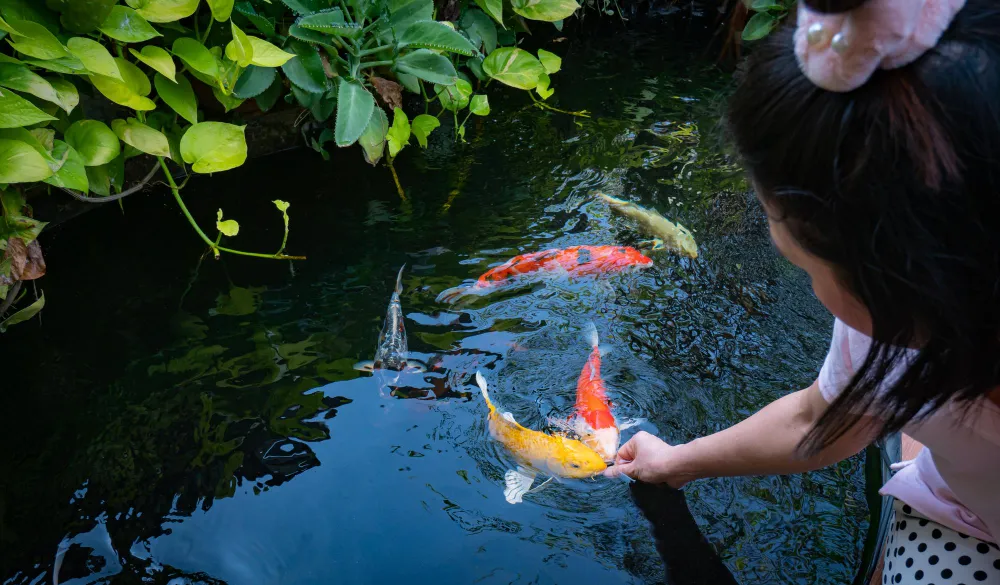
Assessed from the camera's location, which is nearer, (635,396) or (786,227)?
(786,227)

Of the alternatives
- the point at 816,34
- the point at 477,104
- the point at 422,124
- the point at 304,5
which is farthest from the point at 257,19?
the point at 816,34

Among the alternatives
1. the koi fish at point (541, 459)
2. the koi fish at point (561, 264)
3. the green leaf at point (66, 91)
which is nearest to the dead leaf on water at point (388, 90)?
the koi fish at point (561, 264)

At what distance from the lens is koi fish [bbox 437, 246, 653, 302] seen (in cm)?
289

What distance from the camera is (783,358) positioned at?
250 cm

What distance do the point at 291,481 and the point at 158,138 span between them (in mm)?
1326

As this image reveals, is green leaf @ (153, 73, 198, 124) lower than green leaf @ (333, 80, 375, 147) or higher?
higher

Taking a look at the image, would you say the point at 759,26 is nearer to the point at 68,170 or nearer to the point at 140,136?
the point at 140,136

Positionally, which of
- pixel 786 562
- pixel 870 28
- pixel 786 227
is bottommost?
pixel 786 562

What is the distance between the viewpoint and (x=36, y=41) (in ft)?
6.97

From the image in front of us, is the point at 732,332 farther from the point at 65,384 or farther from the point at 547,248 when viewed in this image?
the point at 65,384

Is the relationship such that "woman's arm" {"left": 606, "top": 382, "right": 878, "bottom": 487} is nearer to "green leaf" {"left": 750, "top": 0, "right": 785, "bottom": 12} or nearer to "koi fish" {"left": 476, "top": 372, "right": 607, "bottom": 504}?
"koi fish" {"left": 476, "top": 372, "right": 607, "bottom": 504}

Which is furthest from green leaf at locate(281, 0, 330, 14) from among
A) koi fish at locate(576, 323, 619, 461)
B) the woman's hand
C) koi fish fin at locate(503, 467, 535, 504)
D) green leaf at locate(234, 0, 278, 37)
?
the woman's hand

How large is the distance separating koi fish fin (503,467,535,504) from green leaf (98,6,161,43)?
183cm

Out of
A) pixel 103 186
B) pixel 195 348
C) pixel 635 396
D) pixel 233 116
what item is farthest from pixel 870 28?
pixel 233 116
